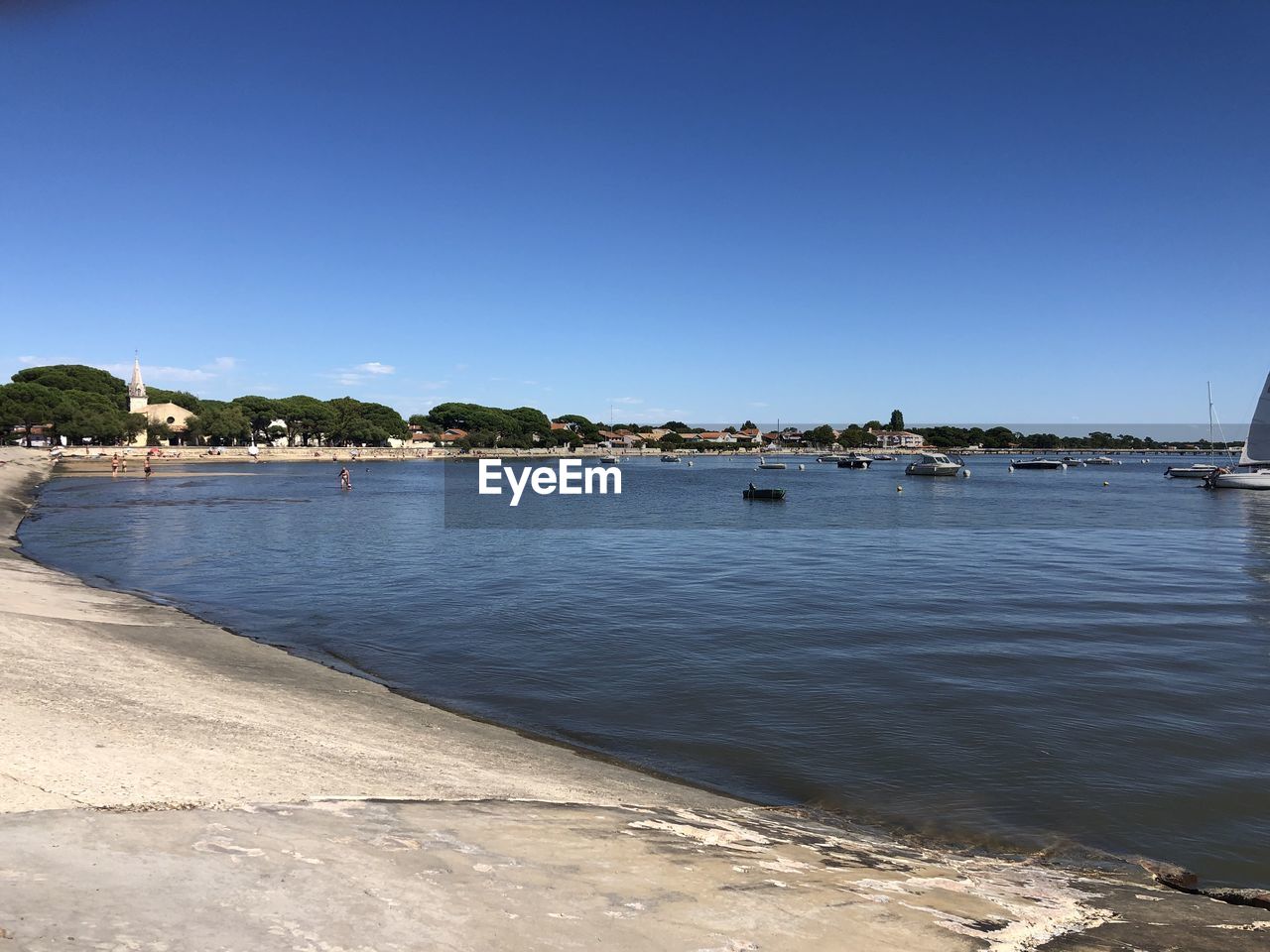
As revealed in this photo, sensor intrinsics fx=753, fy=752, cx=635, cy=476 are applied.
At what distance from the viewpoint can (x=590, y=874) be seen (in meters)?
5.54

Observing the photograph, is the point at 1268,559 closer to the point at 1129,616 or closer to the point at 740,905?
the point at 1129,616

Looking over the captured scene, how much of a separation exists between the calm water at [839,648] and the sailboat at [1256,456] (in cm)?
3924

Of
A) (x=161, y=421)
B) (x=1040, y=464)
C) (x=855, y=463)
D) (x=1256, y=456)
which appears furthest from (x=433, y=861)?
(x=1040, y=464)

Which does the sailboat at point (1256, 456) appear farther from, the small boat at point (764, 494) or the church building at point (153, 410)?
the church building at point (153, 410)

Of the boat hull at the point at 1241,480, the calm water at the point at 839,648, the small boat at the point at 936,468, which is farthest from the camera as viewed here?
the small boat at the point at 936,468

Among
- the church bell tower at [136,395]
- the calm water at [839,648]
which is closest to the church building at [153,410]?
the church bell tower at [136,395]

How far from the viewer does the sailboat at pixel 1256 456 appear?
6962 centimetres

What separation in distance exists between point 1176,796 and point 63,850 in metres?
11.2

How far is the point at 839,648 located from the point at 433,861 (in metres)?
12.5

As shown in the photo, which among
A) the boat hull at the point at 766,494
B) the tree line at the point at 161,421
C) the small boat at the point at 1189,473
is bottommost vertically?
the boat hull at the point at 766,494

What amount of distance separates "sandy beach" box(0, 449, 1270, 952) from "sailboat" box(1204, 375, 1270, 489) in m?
82.3

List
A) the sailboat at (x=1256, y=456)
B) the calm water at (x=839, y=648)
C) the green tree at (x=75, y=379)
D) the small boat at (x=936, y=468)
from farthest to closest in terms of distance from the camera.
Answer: the green tree at (x=75, y=379) → the small boat at (x=936, y=468) → the sailboat at (x=1256, y=456) → the calm water at (x=839, y=648)

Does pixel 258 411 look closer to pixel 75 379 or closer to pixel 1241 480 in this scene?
pixel 75 379

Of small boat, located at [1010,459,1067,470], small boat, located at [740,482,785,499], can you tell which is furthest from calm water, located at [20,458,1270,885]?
small boat, located at [1010,459,1067,470]
